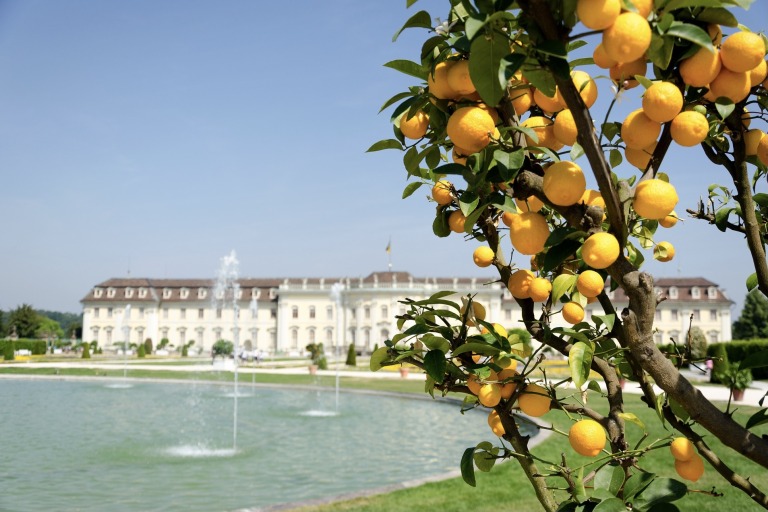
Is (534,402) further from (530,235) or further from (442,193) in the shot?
(442,193)

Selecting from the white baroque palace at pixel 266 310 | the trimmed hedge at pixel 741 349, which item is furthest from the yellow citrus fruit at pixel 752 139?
the white baroque palace at pixel 266 310

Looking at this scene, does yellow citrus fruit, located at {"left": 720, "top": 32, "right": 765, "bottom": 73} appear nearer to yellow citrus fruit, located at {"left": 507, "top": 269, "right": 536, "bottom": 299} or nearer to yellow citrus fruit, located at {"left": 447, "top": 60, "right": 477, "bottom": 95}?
yellow citrus fruit, located at {"left": 447, "top": 60, "right": 477, "bottom": 95}

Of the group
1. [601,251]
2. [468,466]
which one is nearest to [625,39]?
[601,251]

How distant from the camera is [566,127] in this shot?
1298 millimetres

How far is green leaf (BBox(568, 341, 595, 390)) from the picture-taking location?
4.07ft

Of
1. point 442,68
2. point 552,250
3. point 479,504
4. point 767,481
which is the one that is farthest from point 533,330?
point 767,481

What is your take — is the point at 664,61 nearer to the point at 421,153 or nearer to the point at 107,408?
the point at 421,153

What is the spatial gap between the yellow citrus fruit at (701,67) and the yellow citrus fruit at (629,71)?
83 millimetres

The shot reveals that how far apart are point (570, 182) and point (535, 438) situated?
9624 millimetres

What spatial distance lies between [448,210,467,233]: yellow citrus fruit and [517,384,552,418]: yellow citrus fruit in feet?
1.51

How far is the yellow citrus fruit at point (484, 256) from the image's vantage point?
5.62 ft

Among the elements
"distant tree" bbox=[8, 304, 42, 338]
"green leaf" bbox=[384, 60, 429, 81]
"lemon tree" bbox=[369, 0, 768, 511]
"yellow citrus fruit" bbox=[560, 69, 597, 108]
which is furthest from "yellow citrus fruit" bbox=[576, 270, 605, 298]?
"distant tree" bbox=[8, 304, 42, 338]

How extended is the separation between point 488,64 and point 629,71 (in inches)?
15.4

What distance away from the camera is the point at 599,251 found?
1.13m
